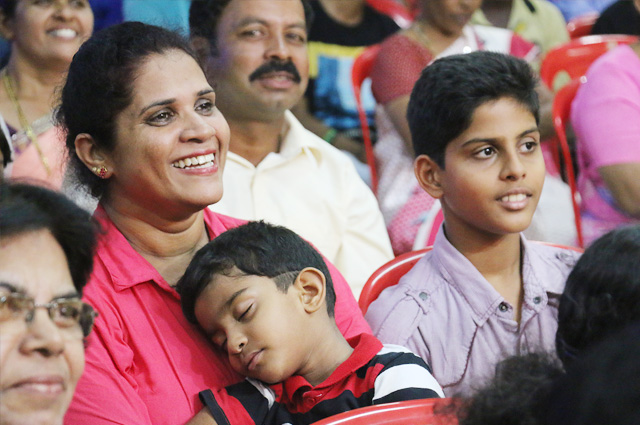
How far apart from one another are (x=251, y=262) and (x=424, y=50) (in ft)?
5.63

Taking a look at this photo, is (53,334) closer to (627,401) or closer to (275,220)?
(627,401)

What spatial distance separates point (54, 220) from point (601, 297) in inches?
34.6

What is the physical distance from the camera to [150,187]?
1882mm

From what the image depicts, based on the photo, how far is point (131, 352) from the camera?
169 centimetres

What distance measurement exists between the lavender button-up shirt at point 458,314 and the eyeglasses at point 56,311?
2.94ft

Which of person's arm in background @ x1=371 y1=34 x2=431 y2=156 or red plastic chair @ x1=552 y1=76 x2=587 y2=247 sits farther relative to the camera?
person's arm in background @ x1=371 y1=34 x2=431 y2=156

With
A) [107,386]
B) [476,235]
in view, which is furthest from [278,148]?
[107,386]

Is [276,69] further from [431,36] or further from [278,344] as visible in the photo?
[278,344]

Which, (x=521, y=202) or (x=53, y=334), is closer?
(x=53, y=334)

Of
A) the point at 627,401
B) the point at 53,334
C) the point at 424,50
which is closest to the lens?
the point at 627,401

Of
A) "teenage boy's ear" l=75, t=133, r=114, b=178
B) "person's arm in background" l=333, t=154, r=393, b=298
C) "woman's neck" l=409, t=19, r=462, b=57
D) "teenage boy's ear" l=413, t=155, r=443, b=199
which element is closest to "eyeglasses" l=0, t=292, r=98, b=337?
"teenage boy's ear" l=75, t=133, r=114, b=178

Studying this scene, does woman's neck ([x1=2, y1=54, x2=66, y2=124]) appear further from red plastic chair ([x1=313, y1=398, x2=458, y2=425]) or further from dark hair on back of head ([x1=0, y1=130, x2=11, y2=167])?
red plastic chair ([x1=313, y1=398, x2=458, y2=425])

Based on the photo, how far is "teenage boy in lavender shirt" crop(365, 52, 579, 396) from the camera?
2.00 meters

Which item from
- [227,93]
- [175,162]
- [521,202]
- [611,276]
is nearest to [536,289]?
[521,202]
